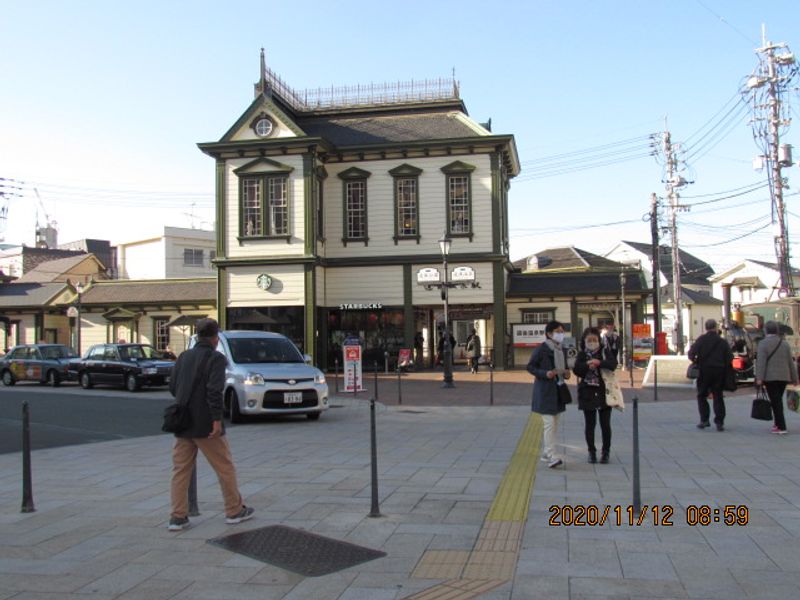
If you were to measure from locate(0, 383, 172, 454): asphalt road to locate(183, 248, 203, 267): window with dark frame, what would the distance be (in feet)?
117

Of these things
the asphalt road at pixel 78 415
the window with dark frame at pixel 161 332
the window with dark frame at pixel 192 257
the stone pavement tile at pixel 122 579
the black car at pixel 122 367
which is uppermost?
the window with dark frame at pixel 192 257

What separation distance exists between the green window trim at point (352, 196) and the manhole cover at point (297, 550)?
84.9ft

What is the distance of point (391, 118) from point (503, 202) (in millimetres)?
6214

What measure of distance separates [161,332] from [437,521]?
3195 centimetres

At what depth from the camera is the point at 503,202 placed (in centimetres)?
3334

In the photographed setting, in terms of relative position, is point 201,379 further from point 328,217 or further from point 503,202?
point 503,202

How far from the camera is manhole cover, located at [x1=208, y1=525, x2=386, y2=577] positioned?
5.34m

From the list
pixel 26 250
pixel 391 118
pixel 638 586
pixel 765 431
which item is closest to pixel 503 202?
pixel 391 118

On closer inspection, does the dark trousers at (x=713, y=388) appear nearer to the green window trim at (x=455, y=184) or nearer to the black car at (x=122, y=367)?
the black car at (x=122, y=367)

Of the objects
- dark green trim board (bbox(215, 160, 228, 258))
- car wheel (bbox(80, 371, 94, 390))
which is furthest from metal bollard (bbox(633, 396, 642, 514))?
dark green trim board (bbox(215, 160, 228, 258))

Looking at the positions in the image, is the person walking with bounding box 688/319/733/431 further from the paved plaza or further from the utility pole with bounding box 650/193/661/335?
the utility pole with bounding box 650/193/661/335

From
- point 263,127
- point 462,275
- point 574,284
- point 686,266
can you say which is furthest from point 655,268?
point 686,266

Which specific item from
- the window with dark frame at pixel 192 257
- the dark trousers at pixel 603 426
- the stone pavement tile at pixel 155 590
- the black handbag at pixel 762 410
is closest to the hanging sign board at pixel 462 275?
the black handbag at pixel 762 410

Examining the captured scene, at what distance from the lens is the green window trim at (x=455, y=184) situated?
3073cm
